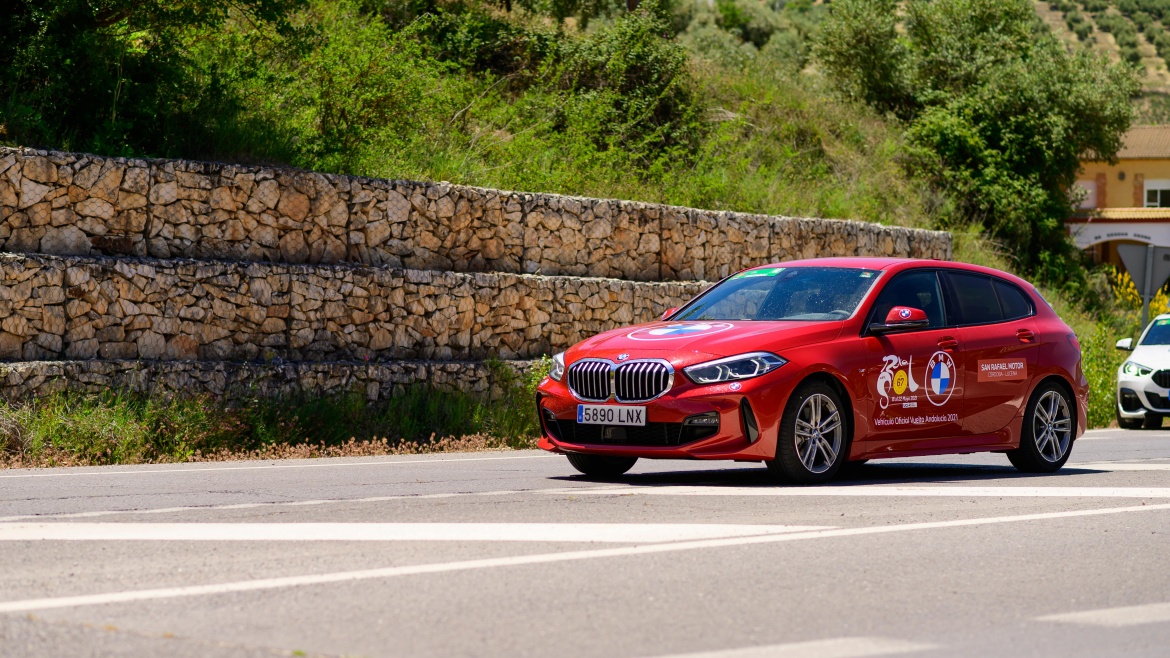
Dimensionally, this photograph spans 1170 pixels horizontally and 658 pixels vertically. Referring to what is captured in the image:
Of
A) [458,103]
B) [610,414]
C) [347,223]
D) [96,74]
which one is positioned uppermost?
[458,103]

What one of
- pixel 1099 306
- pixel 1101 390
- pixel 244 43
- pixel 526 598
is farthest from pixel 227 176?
pixel 1099 306

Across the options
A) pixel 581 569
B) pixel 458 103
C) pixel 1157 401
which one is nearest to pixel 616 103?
pixel 458 103

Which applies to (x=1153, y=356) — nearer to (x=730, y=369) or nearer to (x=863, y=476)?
(x=863, y=476)

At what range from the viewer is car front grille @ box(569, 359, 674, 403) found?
9.71m

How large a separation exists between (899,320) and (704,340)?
61.3 inches

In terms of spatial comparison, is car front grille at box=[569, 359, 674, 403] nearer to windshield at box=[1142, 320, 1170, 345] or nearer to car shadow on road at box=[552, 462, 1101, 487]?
car shadow on road at box=[552, 462, 1101, 487]

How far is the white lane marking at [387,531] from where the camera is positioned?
7109 millimetres

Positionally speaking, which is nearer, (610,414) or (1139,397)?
(610,414)

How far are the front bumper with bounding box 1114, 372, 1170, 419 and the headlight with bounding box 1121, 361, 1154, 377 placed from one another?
54mm

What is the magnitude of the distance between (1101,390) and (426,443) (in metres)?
12.6

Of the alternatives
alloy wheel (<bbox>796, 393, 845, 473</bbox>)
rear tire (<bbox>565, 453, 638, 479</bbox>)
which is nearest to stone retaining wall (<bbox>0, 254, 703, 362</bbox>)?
rear tire (<bbox>565, 453, 638, 479</bbox>)

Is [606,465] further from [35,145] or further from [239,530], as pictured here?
[35,145]

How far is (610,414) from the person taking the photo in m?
9.88

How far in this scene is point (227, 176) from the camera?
617 inches
